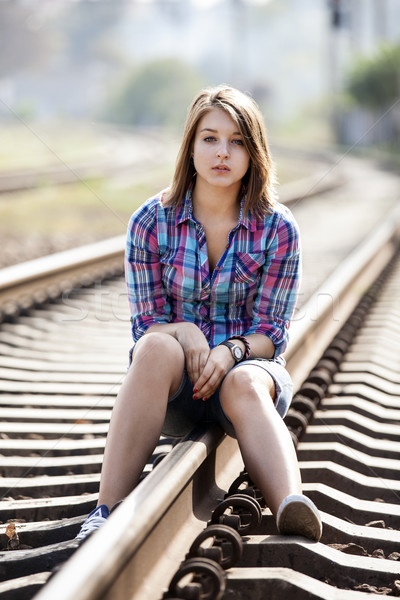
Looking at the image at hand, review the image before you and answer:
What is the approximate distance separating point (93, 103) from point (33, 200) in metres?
129

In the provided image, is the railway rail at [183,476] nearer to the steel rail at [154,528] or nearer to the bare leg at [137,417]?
the steel rail at [154,528]

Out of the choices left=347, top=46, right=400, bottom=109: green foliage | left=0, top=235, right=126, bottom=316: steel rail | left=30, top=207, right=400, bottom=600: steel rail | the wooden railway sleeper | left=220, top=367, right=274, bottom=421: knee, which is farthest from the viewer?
left=347, top=46, right=400, bottom=109: green foliage

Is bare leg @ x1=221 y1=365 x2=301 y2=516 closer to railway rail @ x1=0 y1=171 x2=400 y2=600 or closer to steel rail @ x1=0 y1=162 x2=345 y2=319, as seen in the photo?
railway rail @ x1=0 y1=171 x2=400 y2=600

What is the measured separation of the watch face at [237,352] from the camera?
9.01ft

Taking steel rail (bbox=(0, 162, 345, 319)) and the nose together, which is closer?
the nose

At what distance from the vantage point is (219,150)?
282cm

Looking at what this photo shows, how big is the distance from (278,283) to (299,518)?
35.0 inches

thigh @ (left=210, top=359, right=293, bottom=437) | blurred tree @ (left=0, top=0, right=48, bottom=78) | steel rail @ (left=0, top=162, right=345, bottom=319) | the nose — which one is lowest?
thigh @ (left=210, top=359, right=293, bottom=437)

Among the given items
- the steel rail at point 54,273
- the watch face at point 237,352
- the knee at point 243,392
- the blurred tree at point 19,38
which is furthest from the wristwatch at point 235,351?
the blurred tree at point 19,38

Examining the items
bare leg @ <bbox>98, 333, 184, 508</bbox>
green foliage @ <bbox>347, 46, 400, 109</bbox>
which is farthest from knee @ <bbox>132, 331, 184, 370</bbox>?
green foliage @ <bbox>347, 46, 400, 109</bbox>

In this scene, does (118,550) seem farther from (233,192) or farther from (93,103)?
(93,103)

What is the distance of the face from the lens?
2816mm

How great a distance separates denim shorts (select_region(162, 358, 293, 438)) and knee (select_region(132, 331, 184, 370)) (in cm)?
13

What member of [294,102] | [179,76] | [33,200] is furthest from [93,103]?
[33,200]
